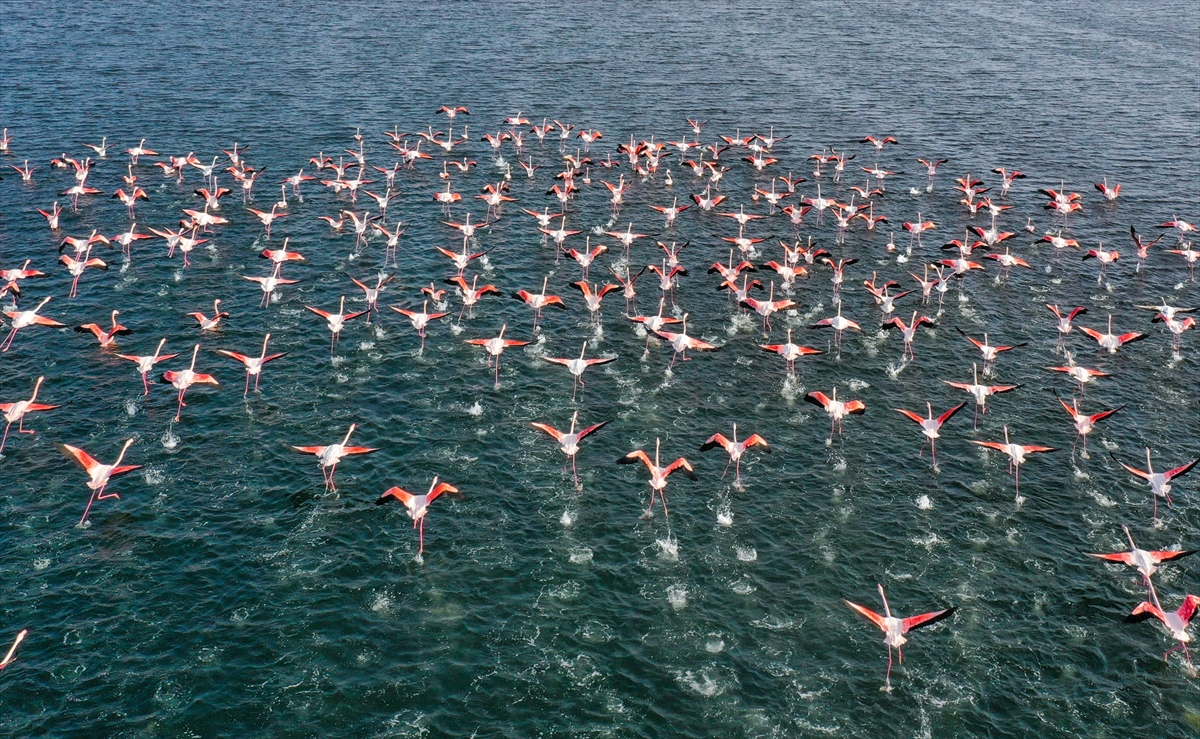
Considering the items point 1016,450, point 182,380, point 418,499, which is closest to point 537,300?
point 418,499

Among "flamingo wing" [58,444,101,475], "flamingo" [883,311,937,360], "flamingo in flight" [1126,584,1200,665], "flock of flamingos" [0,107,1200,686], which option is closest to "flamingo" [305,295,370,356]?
"flock of flamingos" [0,107,1200,686]

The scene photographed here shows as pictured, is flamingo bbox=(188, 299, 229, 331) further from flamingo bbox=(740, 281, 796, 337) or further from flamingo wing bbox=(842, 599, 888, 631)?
flamingo wing bbox=(842, 599, 888, 631)

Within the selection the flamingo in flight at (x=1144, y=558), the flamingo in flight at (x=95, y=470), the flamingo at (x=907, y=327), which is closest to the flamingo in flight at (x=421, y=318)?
the flamingo in flight at (x=95, y=470)

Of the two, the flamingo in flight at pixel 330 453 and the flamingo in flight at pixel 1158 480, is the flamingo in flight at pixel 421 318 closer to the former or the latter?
the flamingo in flight at pixel 330 453

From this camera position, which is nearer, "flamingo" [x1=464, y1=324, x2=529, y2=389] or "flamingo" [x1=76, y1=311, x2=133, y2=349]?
"flamingo" [x1=464, y1=324, x2=529, y2=389]

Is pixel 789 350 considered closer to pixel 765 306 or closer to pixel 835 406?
pixel 765 306

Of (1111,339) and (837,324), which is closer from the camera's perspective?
(837,324)
